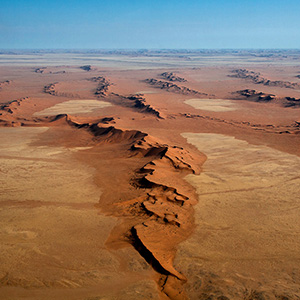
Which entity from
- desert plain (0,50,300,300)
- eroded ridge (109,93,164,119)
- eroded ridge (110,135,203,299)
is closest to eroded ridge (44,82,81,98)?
eroded ridge (109,93,164,119)

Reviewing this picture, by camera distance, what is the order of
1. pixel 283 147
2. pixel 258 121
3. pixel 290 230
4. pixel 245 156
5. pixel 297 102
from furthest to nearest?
1. pixel 297 102
2. pixel 258 121
3. pixel 283 147
4. pixel 245 156
5. pixel 290 230

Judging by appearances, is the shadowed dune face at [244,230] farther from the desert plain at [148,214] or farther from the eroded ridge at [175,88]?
the eroded ridge at [175,88]

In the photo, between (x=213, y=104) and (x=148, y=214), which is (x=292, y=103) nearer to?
(x=213, y=104)

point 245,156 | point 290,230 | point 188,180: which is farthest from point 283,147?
point 290,230

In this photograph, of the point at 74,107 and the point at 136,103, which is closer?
the point at 74,107

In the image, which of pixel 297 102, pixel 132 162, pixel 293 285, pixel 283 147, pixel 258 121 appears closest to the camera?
pixel 293 285

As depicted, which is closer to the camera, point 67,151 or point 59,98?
point 67,151

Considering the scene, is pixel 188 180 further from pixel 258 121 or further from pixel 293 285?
pixel 258 121

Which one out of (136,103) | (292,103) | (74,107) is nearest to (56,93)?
(74,107)
